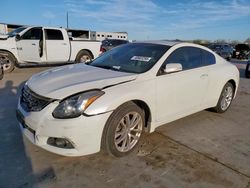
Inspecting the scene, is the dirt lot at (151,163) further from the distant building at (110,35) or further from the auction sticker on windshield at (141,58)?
the distant building at (110,35)

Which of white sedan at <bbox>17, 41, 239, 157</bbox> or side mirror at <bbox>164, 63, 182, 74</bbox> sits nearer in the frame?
white sedan at <bbox>17, 41, 239, 157</bbox>

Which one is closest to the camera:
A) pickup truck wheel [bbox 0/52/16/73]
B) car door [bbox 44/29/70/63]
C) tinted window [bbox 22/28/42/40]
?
pickup truck wheel [bbox 0/52/16/73]

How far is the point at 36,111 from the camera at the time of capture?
2.81m

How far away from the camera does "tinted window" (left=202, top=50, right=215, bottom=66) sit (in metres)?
4.46

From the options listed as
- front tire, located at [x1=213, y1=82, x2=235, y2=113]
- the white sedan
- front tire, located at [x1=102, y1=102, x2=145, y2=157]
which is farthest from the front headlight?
front tire, located at [x1=213, y1=82, x2=235, y2=113]

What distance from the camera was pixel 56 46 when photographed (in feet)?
34.0

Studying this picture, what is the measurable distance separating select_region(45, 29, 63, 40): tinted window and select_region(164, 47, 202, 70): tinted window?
24.6 ft

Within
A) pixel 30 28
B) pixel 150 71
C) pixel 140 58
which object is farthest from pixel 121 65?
pixel 30 28

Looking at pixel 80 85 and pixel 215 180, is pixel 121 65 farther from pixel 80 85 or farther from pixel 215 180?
→ pixel 215 180

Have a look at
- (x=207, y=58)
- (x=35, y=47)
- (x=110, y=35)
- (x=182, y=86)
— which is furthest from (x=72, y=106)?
(x=110, y=35)

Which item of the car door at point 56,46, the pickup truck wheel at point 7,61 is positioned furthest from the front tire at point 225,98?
the pickup truck wheel at point 7,61

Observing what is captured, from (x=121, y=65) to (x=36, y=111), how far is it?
153cm

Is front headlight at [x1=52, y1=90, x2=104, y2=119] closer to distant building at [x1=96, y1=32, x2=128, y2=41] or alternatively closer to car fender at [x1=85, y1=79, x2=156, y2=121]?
car fender at [x1=85, y1=79, x2=156, y2=121]

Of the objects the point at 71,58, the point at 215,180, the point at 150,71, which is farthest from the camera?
the point at 71,58
